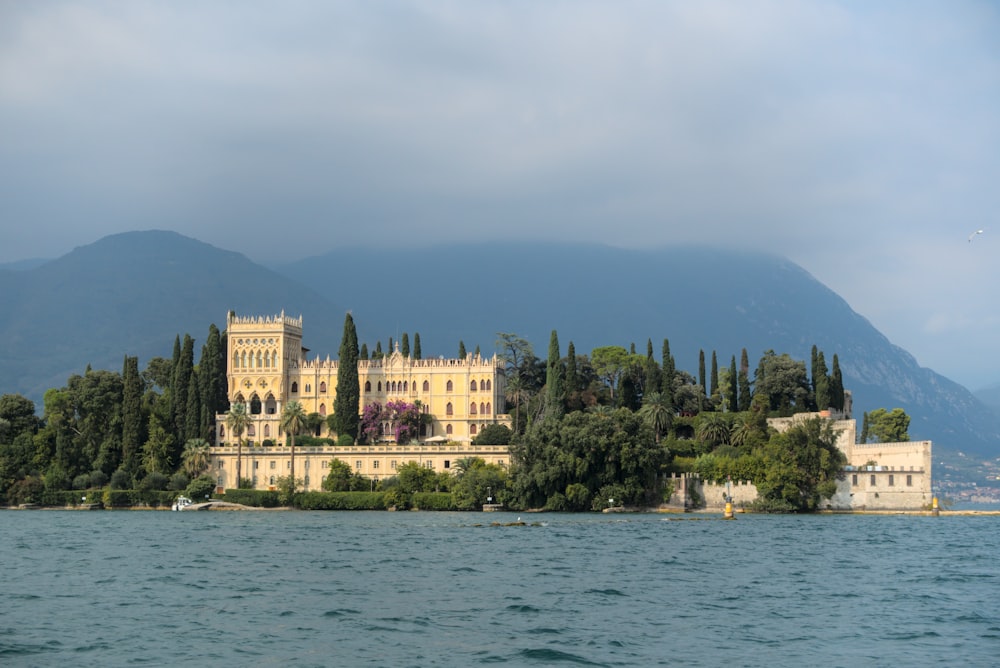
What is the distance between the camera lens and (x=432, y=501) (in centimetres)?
8962

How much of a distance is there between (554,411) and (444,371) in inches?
718

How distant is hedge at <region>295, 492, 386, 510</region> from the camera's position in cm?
9169

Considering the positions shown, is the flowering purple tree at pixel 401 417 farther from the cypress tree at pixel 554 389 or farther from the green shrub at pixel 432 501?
the green shrub at pixel 432 501

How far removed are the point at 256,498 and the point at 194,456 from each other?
6.47 metres

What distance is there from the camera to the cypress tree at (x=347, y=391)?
102 m

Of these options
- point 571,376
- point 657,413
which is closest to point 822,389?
point 657,413

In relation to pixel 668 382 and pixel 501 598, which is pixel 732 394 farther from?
pixel 501 598

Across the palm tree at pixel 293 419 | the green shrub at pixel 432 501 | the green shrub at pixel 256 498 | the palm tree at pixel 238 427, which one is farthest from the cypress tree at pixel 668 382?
the palm tree at pixel 238 427

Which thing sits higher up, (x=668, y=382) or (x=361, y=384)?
(x=361, y=384)

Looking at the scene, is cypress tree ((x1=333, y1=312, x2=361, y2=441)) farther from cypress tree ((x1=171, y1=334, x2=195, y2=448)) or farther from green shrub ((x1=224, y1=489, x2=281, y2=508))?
cypress tree ((x1=171, y1=334, x2=195, y2=448))

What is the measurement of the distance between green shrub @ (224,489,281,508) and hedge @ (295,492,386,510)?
1660mm

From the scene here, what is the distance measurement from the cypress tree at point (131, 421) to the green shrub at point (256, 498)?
8.06m

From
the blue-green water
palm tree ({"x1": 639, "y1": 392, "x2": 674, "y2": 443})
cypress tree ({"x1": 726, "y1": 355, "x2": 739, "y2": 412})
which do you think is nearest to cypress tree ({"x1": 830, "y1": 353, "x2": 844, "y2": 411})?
cypress tree ({"x1": 726, "y1": 355, "x2": 739, "y2": 412})

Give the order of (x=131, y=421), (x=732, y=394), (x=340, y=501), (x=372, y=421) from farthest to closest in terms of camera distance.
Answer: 1. (x=372, y=421)
2. (x=732, y=394)
3. (x=131, y=421)
4. (x=340, y=501)
